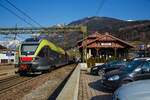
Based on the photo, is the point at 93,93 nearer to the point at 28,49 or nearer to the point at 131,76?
the point at 131,76

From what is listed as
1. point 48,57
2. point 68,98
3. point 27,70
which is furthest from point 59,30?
point 68,98

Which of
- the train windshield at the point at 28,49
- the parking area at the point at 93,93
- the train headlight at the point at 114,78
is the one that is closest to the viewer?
the parking area at the point at 93,93

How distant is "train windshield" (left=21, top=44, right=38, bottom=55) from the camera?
13398 mm

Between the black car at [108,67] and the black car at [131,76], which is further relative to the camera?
the black car at [108,67]

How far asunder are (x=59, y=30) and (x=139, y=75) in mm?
22225

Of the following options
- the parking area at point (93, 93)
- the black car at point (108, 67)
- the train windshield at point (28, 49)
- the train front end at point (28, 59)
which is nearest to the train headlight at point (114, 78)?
the parking area at point (93, 93)

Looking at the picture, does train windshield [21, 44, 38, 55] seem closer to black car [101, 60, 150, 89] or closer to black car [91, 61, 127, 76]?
black car [91, 61, 127, 76]

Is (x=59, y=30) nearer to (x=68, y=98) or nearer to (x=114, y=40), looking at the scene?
(x=114, y=40)

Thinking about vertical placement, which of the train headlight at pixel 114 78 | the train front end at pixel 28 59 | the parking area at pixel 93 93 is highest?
the train front end at pixel 28 59

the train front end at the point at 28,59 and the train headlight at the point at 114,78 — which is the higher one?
the train front end at the point at 28,59

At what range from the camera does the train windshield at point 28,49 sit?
1340 centimetres

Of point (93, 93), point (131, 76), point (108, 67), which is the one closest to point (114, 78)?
point (131, 76)

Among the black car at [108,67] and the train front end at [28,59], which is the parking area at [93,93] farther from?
the train front end at [28,59]

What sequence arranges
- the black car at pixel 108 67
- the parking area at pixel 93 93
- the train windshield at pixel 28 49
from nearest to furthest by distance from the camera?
the parking area at pixel 93 93 < the black car at pixel 108 67 < the train windshield at pixel 28 49
